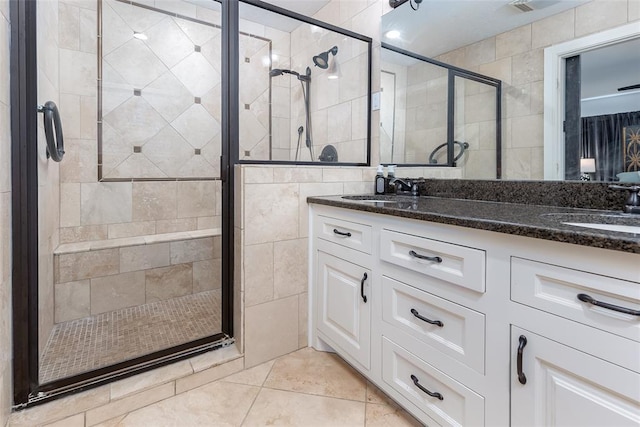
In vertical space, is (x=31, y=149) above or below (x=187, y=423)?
above

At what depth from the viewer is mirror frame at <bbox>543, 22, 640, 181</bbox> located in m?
1.28

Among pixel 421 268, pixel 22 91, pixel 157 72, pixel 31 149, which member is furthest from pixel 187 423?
pixel 157 72

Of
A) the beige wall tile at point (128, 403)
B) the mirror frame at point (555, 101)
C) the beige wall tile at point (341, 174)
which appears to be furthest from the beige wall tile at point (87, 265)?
the mirror frame at point (555, 101)

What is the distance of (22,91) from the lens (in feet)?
3.93

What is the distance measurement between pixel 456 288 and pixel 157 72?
8.27 feet

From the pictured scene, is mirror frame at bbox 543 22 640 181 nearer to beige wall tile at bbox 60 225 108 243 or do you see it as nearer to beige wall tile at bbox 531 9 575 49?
beige wall tile at bbox 531 9 575 49

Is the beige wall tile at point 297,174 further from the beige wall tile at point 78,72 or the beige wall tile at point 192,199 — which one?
the beige wall tile at point 78,72

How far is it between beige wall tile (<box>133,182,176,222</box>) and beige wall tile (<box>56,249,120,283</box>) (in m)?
0.37

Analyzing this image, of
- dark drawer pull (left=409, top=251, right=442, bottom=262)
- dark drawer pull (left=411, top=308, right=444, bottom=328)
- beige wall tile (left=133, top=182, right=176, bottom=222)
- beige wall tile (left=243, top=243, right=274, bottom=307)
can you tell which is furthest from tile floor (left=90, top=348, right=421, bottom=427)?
beige wall tile (left=133, top=182, right=176, bottom=222)

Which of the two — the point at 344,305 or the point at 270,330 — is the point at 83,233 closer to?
the point at 270,330

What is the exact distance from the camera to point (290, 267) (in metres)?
1.72

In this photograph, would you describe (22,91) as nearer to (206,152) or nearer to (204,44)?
(206,152)

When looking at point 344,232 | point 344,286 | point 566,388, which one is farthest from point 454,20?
point 566,388

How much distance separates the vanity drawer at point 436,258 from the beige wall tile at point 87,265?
184 centimetres
